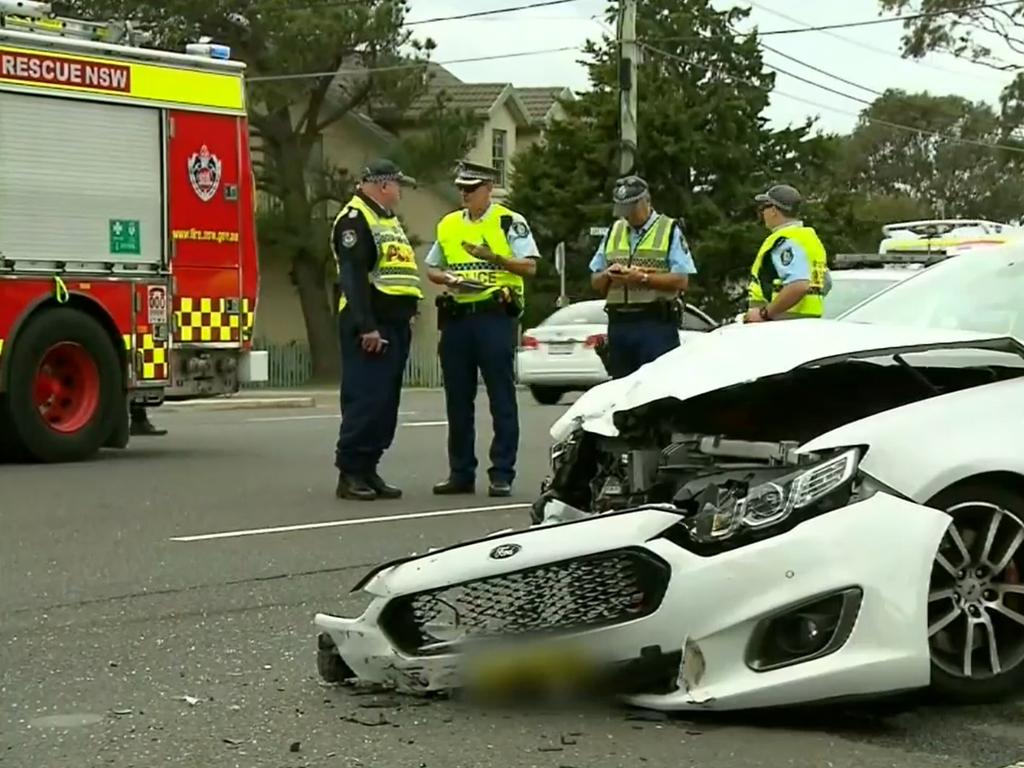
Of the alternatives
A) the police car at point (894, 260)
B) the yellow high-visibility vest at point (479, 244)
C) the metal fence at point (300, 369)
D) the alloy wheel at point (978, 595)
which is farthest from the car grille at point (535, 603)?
the metal fence at point (300, 369)

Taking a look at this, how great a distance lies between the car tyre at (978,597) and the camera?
4.87 meters

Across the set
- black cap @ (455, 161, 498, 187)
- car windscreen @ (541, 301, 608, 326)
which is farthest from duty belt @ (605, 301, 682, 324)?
car windscreen @ (541, 301, 608, 326)

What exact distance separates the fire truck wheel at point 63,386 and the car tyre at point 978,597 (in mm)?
8255

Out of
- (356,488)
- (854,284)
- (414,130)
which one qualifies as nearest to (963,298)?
(356,488)

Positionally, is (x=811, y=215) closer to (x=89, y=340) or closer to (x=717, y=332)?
(x=89, y=340)

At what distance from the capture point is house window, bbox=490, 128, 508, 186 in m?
44.8

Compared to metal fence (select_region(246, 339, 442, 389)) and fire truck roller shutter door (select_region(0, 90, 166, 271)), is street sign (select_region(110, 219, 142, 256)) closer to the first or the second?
fire truck roller shutter door (select_region(0, 90, 166, 271))

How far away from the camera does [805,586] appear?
460 centimetres

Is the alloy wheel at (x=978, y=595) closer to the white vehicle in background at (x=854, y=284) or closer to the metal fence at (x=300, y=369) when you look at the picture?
the white vehicle in background at (x=854, y=284)

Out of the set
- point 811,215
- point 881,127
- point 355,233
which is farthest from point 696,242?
point 881,127

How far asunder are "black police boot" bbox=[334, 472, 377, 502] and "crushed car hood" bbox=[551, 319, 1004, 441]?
411cm

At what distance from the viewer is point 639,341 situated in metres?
9.53

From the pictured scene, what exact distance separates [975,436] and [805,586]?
749 millimetres

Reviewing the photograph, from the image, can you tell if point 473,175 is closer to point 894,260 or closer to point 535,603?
point 535,603
